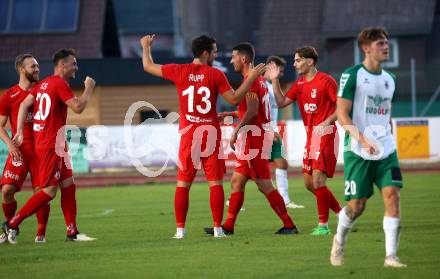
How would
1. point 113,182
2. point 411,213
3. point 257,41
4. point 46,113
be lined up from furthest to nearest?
1. point 257,41
2. point 113,182
3. point 411,213
4. point 46,113

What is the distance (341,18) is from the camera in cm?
5194

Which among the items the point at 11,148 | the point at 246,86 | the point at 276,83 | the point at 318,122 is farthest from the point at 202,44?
the point at 11,148

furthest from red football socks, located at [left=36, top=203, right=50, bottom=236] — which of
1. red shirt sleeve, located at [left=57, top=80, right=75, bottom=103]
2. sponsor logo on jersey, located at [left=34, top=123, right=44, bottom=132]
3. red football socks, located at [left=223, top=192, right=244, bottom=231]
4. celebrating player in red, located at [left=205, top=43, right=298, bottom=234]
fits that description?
red football socks, located at [left=223, top=192, right=244, bottom=231]

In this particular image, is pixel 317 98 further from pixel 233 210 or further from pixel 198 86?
pixel 233 210

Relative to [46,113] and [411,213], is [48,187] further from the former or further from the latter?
[411,213]

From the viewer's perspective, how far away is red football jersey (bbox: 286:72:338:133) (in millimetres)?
13359

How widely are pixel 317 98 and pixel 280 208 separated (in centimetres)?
149

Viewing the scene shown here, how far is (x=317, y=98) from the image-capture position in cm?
1340

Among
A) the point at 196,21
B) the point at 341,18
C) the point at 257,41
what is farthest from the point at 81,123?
the point at 196,21

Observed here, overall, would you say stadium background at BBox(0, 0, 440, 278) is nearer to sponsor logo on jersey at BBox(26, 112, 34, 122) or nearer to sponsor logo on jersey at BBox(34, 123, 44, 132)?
sponsor logo on jersey at BBox(34, 123, 44, 132)

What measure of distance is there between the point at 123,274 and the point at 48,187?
10.4 feet

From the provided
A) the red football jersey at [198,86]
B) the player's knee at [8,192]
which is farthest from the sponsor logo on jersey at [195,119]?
the player's knee at [8,192]

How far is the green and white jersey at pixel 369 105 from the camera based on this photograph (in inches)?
395

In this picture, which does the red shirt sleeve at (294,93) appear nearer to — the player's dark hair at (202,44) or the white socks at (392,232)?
the player's dark hair at (202,44)
